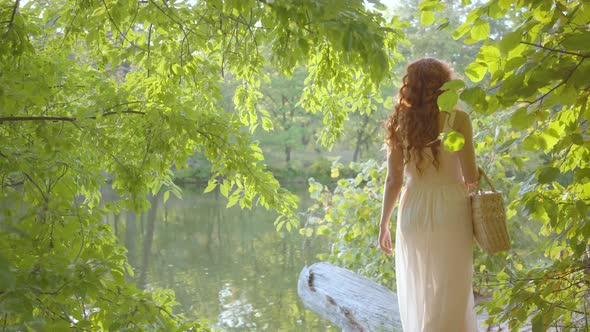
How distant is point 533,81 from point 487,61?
14 cm

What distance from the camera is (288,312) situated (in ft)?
23.0

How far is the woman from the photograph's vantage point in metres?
2.74

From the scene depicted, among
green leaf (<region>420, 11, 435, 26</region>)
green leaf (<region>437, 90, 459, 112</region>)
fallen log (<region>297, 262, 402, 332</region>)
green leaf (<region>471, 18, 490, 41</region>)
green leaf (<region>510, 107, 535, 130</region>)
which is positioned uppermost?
green leaf (<region>420, 11, 435, 26</region>)

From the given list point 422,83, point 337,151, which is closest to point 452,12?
point 337,151

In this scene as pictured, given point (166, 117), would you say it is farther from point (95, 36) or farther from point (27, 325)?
point (27, 325)

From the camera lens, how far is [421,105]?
274cm

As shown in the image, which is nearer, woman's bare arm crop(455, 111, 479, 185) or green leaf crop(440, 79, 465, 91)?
green leaf crop(440, 79, 465, 91)

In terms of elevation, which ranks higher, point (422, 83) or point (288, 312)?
point (422, 83)

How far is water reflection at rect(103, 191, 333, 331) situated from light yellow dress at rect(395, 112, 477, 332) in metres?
2.25

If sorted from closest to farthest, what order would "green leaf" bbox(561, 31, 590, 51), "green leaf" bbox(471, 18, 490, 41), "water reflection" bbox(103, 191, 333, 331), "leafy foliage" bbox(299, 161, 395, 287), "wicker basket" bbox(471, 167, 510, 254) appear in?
"green leaf" bbox(561, 31, 590, 51)
"green leaf" bbox(471, 18, 490, 41)
"wicker basket" bbox(471, 167, 510, 254)
"leafy foliage" bbox(299, 161, 395, 287)
"water reflection" bbox(103, 191, 333, 331)

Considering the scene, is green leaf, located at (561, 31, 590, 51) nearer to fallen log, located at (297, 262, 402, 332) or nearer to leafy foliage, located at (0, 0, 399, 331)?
leafy foliage, located at (0, 0, 399, 331)

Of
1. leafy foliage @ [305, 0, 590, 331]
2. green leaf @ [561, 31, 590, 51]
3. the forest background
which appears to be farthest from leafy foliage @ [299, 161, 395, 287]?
green leaf @ [561, 31, 590, 51]

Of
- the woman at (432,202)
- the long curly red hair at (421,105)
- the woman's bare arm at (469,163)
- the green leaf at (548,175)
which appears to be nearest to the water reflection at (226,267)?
the woman at (432,202)

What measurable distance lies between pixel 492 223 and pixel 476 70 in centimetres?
155
